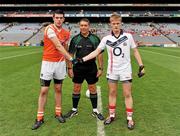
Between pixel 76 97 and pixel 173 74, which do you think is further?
pixel 173 74

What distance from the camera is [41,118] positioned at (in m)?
7.03

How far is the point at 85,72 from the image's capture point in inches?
297

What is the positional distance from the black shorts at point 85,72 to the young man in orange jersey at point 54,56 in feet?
1.30

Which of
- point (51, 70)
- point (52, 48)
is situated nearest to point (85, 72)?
point (51, 70)

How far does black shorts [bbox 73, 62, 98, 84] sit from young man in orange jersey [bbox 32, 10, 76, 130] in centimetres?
40

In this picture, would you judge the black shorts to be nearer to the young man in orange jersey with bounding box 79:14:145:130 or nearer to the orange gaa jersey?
the young man in orange jersey with bounding box 79:14:145:130

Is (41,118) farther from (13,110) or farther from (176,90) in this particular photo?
(176,90)

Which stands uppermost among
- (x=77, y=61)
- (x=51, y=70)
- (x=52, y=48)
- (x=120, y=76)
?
(x=52, y=48)

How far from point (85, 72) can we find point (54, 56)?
962 mm

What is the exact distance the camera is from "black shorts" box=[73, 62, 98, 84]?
750cm

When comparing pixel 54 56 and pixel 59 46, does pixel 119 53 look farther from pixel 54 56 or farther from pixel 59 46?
pixel 54 56

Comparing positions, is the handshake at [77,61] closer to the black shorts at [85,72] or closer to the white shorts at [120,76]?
the black shorts at [85,72]
